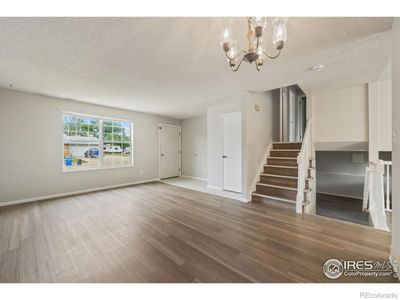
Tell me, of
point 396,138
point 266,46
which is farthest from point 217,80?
point 396,138

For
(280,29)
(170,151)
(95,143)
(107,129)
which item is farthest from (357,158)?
(95,143)

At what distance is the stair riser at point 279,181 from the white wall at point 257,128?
0.18m

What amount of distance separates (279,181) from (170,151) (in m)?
4.22

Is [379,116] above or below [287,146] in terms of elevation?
above

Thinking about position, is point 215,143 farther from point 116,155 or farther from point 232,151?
point 116,155

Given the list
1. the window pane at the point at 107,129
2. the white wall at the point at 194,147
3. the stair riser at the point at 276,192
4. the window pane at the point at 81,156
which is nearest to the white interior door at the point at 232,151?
the stair riser at the point at 276,192

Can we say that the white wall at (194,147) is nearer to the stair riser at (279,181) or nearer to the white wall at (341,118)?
the stair riser at (279,181)

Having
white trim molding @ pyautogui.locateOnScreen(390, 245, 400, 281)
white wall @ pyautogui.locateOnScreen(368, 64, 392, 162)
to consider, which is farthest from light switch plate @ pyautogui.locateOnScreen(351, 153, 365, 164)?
white trim molding @ pyautogui.locateOnScreen(390, 245, 400, 281)

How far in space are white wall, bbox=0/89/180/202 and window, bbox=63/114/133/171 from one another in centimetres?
18

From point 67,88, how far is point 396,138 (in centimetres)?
495

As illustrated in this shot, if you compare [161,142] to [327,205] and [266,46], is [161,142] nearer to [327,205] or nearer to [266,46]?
[266,46]

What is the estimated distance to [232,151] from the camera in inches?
168

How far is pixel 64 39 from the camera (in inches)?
70.3

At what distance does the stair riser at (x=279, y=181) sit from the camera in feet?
11.0
